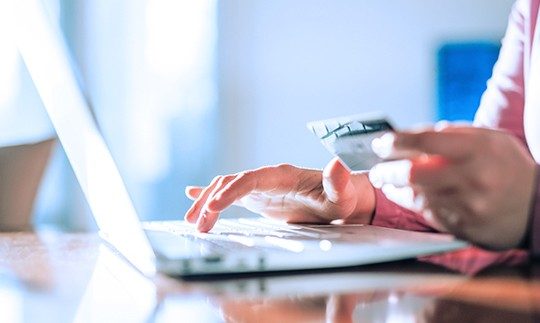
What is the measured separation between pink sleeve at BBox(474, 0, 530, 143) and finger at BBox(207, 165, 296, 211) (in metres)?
0.35

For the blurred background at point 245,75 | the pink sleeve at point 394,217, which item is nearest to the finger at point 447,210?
the pink sleeve at point 394,217

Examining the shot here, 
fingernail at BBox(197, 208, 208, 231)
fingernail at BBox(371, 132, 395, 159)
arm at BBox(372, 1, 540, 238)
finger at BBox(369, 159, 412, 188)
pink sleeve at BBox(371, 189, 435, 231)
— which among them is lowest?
pink sleeve at BBox(371, 189, 435, 231)

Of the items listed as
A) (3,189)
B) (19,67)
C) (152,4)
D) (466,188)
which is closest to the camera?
(466,188)

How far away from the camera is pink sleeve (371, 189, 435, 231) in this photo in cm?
117

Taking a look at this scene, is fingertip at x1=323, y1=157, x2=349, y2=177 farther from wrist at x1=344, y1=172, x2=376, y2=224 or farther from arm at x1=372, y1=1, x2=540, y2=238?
arm at x1=372, y1=1, x2=540, y2=238

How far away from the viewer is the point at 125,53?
123 inches

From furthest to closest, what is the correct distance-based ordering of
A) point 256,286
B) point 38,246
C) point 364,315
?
point 38,246, point 256,286, point 364,315

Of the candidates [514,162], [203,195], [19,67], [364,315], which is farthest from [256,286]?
[19,67]

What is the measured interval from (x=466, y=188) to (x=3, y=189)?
120 cm

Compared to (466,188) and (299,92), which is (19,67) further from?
(466,188)

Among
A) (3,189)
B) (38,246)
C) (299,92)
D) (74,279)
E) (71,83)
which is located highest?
(71,83)

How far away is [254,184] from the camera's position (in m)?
1.04

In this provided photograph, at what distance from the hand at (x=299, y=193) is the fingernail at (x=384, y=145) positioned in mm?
314

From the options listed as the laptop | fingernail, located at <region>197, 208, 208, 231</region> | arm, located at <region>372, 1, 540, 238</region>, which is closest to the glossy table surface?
the laptop
